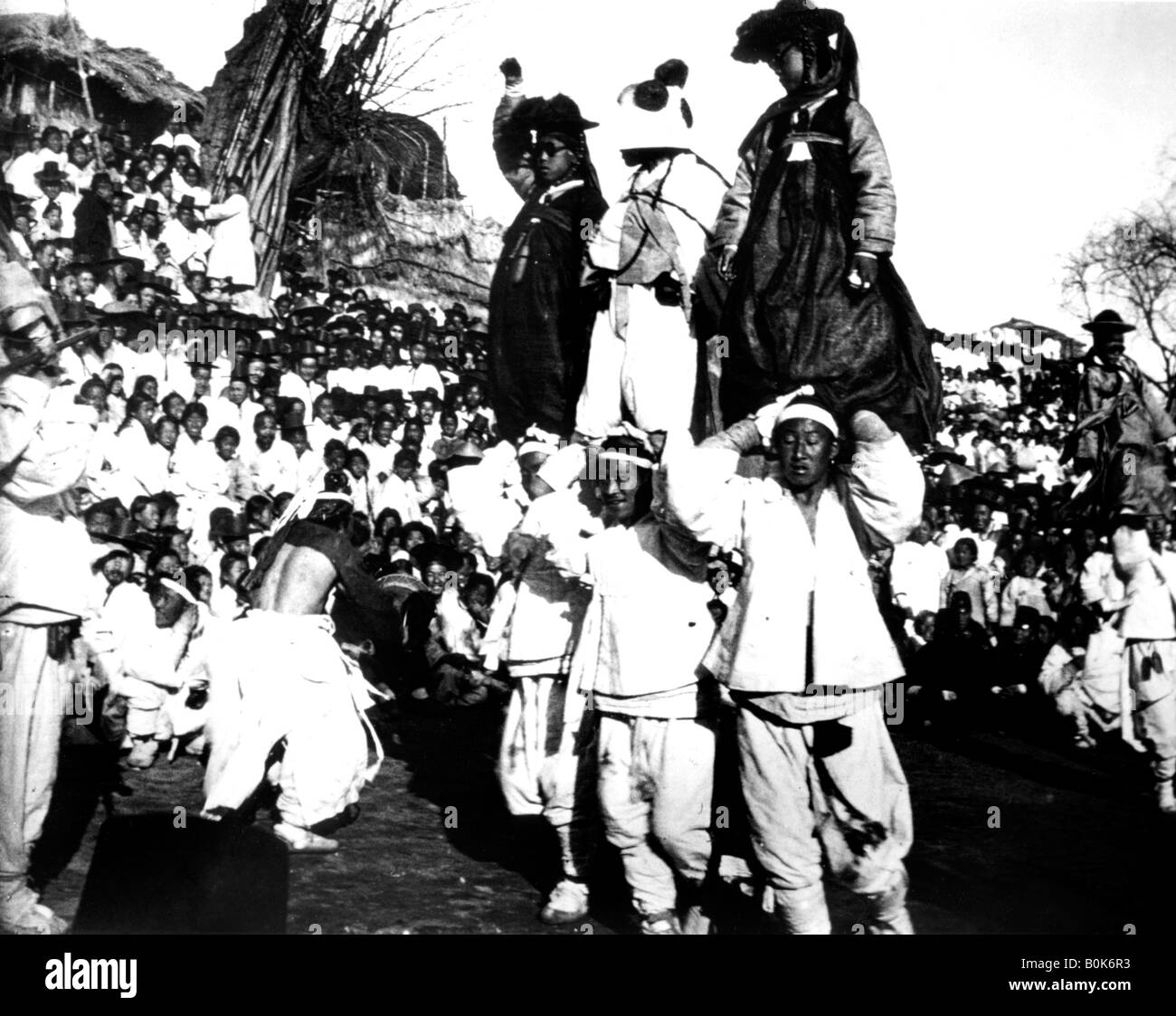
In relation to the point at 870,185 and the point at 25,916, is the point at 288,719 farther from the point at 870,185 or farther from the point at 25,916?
the point at 870,185

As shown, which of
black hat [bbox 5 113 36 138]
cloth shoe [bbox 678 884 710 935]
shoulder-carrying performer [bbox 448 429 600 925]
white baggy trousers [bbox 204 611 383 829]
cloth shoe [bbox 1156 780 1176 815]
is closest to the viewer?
cloth shoe [bbox 678 884 710 935]

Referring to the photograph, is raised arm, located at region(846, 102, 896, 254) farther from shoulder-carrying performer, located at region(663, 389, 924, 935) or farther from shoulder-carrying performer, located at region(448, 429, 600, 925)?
shoulder-carrying performer, located at region(448, 429, 600, 925)

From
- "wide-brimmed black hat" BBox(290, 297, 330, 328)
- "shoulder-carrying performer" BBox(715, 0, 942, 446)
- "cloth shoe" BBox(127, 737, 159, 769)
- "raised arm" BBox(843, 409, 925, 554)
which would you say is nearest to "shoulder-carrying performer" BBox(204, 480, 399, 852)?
"cloth shoe" BBox(127, 737, 159, 769)

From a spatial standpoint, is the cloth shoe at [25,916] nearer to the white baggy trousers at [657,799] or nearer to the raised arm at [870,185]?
the white baggy trousers at [657,799]

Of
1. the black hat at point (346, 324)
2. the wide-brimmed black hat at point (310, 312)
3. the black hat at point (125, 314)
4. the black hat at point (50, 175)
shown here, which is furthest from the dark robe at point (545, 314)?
the black hat at point (50, 175)

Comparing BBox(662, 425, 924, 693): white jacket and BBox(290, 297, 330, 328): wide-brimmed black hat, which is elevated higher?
BBox(290, 297, 330, 328): wide-brimmed black hat

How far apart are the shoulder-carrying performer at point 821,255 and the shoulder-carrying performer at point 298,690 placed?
1827mm

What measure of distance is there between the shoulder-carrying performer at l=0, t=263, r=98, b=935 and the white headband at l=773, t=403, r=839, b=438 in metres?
2.24

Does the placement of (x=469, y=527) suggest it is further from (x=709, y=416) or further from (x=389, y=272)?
(x=389, y=272)

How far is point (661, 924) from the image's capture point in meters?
4.27

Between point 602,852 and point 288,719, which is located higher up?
point 288,719

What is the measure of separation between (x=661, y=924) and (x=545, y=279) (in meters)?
2.73

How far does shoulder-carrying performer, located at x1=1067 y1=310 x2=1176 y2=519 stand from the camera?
539 centimetres

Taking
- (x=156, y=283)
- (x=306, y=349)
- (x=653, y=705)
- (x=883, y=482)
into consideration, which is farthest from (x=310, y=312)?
(x=883, y=482)
